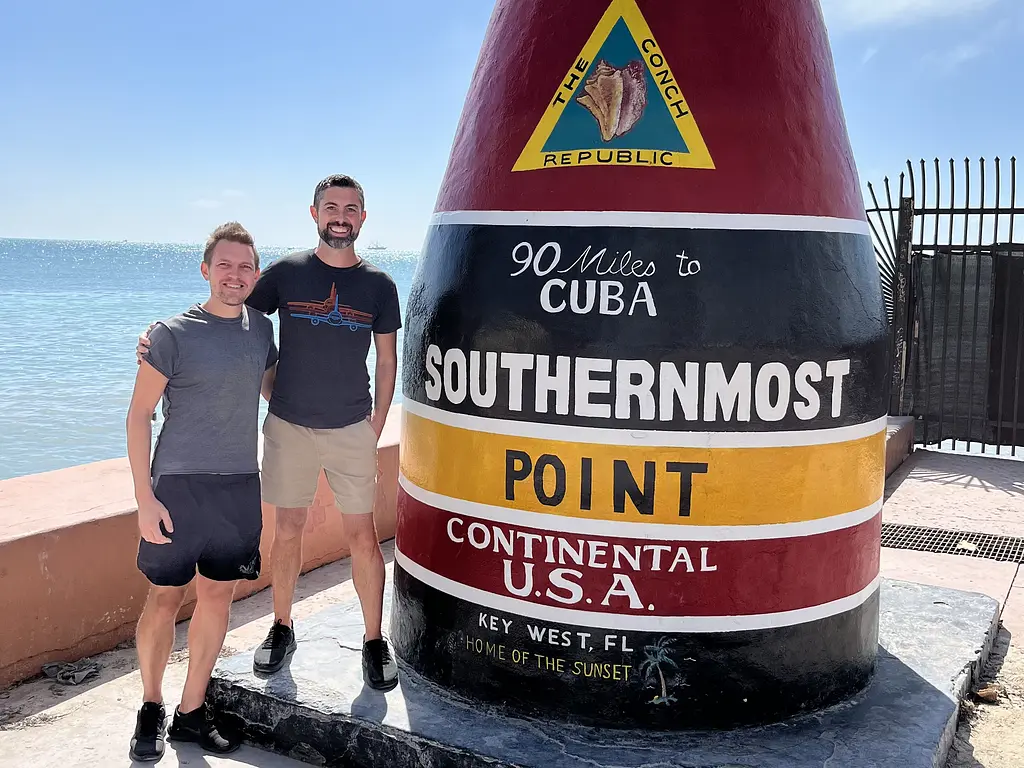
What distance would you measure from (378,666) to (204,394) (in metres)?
1.30

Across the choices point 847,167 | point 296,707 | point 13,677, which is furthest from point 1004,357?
point 13,677

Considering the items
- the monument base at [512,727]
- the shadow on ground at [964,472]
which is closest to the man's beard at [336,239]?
the monument base at [512,727]

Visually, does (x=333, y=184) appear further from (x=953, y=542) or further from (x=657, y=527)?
(x=953, y=542)

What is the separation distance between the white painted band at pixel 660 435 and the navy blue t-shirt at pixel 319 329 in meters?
0.59

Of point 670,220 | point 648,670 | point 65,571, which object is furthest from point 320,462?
point 670,220

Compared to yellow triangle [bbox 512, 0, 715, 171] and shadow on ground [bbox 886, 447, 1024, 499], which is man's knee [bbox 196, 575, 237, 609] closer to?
yellow triangle [bbox 512, 0, 715, 171]

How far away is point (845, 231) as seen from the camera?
11.7 ft

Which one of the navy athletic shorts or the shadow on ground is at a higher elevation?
the navy athletic shorts

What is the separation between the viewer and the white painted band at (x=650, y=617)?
3389mm

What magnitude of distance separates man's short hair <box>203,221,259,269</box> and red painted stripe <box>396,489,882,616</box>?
1250 millimetres

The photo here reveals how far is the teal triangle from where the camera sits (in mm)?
3334

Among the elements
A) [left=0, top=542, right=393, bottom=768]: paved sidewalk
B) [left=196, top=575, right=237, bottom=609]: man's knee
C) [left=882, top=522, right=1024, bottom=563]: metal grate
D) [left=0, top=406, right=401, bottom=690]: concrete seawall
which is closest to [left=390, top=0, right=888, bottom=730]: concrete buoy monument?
[left=196, top=575, right=237, bottom=609]: man's knee

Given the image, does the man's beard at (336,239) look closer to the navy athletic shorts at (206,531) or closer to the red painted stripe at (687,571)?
the navy athletic shorts at (206,531)

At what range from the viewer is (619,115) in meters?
3.36
